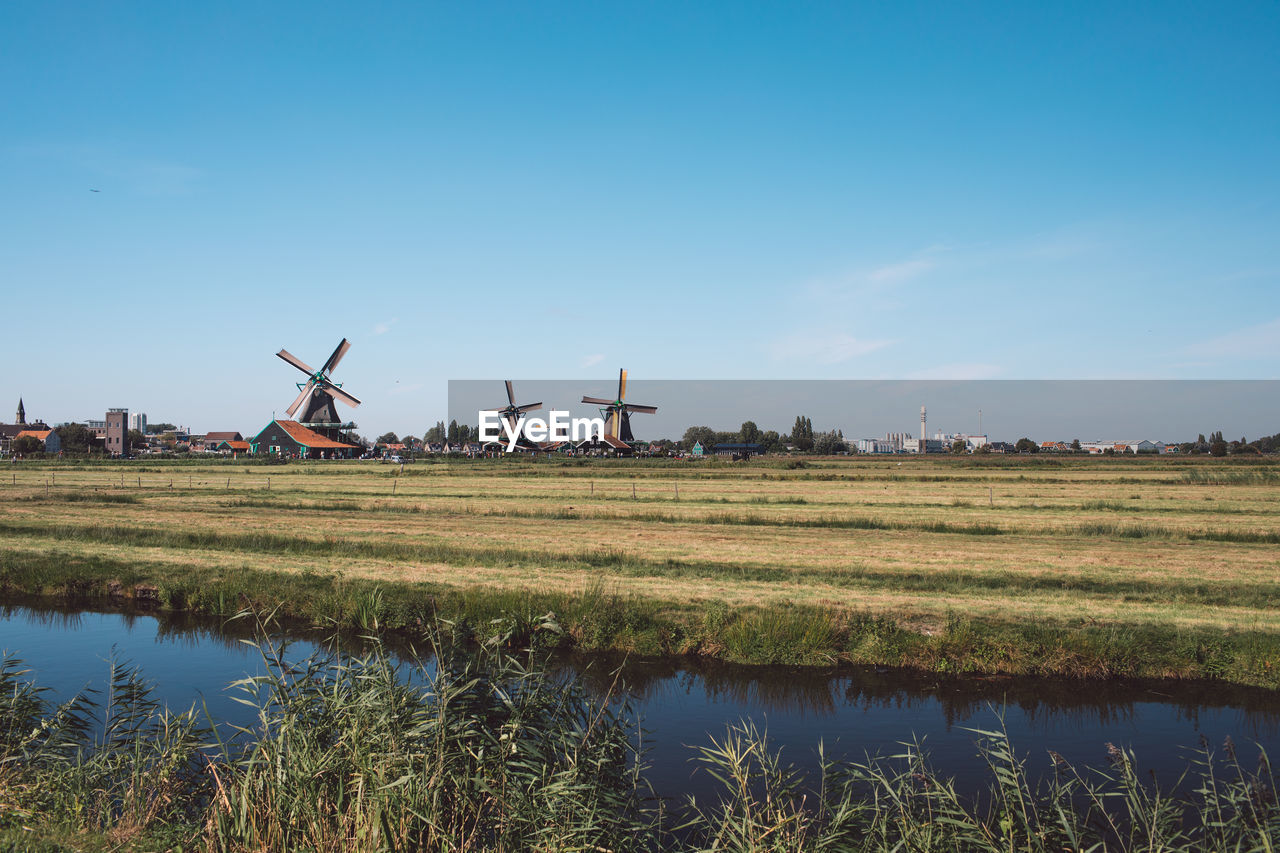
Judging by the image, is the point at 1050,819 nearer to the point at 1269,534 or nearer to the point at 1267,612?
the point at 1267,612

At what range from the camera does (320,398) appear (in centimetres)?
10569

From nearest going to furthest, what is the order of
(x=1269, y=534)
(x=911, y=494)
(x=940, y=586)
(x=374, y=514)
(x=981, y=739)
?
(x=981, y=739)
(x=940, y=586)
(x=1269, y=534)
(x=374, y=514)
(x=911, y=494)

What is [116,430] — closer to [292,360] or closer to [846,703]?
[292,360]

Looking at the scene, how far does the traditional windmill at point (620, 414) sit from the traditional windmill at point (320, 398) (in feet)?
132

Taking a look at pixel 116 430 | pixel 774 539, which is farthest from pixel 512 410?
pixel 774 539

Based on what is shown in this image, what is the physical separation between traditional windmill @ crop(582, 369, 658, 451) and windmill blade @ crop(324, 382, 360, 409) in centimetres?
3886

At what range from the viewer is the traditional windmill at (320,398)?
105 metres

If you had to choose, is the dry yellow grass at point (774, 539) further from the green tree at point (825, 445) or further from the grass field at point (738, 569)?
the green tree at point (825, 445)

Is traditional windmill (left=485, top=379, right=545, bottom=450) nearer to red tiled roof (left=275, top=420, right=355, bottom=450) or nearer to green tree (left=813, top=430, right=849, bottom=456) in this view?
red tiled roof (left=275, top=420, right=355, bottom=450)

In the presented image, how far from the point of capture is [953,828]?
21.1 feet

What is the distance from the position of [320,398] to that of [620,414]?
47107mm

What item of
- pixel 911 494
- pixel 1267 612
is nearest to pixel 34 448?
pixel 911 494

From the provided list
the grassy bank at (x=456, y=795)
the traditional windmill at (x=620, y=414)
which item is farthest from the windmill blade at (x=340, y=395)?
the grassy bank at (x=456, y=795)

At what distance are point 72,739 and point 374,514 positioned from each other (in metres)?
24.5
